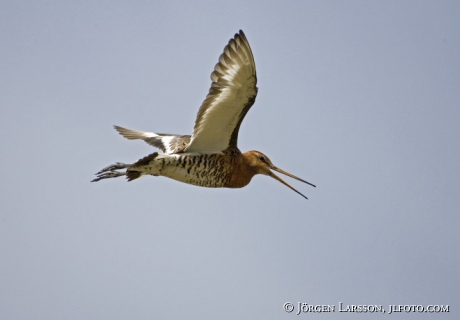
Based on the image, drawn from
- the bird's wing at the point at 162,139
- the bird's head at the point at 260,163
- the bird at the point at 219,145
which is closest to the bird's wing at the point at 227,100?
the bird at the point at 219,145

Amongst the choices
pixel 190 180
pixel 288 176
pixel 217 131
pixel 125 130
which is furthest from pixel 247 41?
pixel 125 130

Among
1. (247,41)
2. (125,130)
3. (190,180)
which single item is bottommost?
(190,180)

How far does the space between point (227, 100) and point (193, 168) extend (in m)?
1.29

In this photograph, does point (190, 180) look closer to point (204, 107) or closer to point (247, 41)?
point (204, 107)

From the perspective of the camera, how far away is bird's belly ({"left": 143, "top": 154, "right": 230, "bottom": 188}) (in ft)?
43.7

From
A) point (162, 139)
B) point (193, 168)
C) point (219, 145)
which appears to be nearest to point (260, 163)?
point (219, 145)

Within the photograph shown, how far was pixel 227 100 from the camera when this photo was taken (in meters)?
13.0

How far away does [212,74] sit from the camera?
12.8 m

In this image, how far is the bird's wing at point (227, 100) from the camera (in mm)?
12633

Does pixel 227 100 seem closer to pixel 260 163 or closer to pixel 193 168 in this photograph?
pixel 193 168

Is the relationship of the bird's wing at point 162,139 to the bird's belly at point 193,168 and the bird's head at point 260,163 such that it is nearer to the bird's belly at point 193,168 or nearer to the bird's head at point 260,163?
the bird's belly at point 193,168

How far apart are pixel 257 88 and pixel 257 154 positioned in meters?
1.96

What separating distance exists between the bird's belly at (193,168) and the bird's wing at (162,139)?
37 cm

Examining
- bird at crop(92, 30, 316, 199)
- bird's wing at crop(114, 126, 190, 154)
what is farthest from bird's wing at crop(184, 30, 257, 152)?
bird's wing at crop(114, 126, 190, 154)
